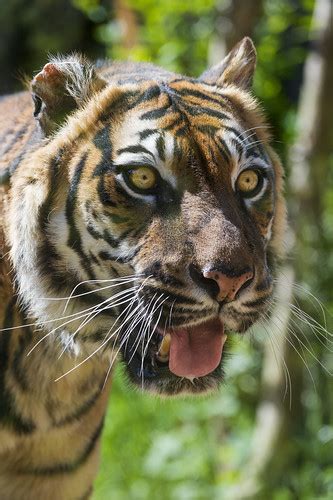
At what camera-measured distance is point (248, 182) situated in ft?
7.61

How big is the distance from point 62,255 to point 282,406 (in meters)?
2.60

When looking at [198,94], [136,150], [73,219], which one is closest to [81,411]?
[73,219]

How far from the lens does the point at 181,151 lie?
220cm

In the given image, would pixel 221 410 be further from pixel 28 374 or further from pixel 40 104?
A: pixel 40 104

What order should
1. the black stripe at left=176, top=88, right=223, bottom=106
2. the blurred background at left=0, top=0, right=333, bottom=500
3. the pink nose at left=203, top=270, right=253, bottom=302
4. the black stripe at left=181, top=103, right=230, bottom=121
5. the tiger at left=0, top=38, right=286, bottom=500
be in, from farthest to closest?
1. the blurred background at left=0, top=0, right=333, bottom=500
2. the black stripe at left=176, top=88, right=223, bottom=106
3. the black stripe at left=181, top=103, right=230, bottom=121
4. the tiger at left=0, top=38, right=286, bottom=500
5. the pink nose at left=203, top=270, right=253, bottom=302

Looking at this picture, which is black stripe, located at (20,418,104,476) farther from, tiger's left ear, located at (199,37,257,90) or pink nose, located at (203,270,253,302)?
tiger's left ear, located at (199,37,257,90)

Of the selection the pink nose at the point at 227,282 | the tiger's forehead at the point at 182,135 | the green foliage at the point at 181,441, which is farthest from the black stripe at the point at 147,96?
the green foliage at the point at 181,441

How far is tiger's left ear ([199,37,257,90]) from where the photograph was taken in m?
2.64

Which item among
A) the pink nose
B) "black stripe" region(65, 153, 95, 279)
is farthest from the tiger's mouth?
"black stripe" region(65, 153, 95, 279)

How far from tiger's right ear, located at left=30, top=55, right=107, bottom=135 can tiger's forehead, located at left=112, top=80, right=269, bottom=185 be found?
0.46 ft

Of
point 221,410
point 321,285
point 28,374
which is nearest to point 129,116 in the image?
point 28,374

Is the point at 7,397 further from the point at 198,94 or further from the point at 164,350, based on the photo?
the point at 198,94

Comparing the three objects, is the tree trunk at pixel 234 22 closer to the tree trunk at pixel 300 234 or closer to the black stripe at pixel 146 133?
the tree trunk at pixel 300 234

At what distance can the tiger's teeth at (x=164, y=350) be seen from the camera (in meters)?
2.27
